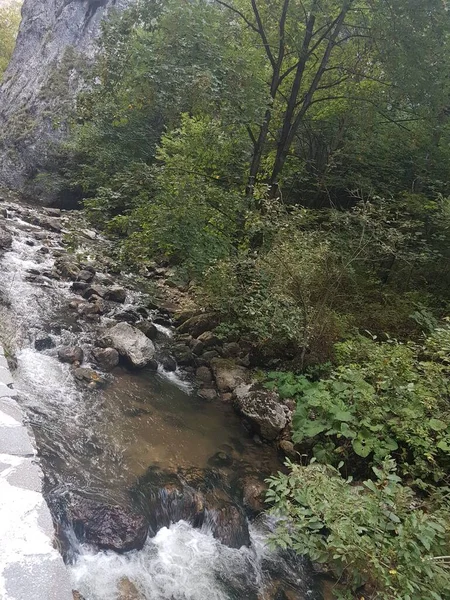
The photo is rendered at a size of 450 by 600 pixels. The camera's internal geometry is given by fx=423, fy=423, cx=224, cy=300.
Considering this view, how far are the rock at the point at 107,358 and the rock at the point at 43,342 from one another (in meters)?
0.71

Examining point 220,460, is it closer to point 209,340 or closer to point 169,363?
point 169,363

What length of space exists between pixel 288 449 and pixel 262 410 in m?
0.70

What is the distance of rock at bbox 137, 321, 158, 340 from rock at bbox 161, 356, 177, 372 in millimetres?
705

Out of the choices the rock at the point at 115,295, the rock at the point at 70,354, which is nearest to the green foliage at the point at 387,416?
the rock at the point at 70,354

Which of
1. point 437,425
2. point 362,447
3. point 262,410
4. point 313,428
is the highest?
point 437,425

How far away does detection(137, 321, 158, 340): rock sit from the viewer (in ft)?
26.7

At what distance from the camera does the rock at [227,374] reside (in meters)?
7.10

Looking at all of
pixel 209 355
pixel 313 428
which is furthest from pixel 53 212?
pixel 313 428

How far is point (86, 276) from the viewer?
10125 millimetres

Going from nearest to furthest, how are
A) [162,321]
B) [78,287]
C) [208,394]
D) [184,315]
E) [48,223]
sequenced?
[208,394] < [162,321] < [184,315] < [78,287] < [48,223]

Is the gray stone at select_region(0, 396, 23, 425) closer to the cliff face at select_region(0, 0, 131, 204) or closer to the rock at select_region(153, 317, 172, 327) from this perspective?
the rock at select_region(153, 317, 172, 327)

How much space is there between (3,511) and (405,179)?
10.7 m

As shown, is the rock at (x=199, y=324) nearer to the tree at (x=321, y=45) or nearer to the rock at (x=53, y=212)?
the tree at (x=321, y=45)

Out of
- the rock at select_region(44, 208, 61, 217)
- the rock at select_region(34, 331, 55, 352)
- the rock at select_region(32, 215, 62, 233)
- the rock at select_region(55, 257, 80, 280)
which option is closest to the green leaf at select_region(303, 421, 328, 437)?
the rock at select_region(34, 331, 55, 352)
